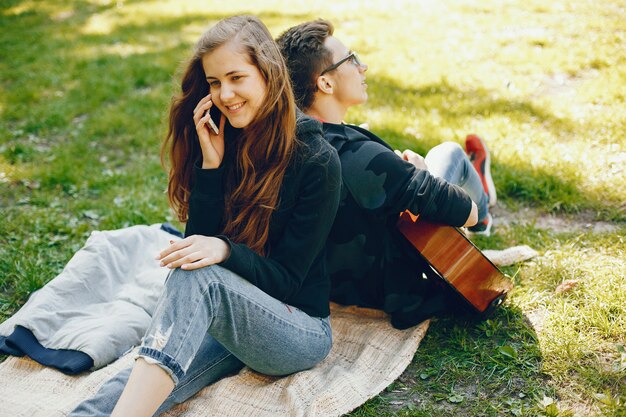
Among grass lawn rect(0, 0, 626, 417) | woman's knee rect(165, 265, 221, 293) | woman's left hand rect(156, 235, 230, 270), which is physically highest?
woman's left hand rect(156, 235, 230, 270)

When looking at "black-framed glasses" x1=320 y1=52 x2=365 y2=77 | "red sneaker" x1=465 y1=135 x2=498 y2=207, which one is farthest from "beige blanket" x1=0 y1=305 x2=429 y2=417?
"red sneaker" x1=465 y1=135 x2=498 y2=207

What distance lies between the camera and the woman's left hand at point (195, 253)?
250cm

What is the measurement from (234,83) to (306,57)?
55 cm

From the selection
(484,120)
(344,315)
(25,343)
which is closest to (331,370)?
(344,315)

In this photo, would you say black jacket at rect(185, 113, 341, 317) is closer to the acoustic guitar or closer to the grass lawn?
the acoustic guitar

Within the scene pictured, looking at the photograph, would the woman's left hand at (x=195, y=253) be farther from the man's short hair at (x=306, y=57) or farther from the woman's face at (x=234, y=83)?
the man's short hair at (x=306, y=57)

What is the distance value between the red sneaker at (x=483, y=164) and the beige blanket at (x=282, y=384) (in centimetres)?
147

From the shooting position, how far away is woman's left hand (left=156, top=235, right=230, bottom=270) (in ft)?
8.21

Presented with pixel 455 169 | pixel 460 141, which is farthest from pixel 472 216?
pixel 460 141

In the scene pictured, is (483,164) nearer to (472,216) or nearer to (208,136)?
(472,216)

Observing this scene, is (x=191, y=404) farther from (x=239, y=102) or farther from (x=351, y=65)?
(x=351, y=65)

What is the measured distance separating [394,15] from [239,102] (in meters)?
6.90

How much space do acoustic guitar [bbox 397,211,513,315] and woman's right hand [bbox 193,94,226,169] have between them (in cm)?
93

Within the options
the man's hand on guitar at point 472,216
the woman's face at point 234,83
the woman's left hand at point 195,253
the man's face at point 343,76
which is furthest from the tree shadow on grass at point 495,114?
the woman's left hand at point 195,253
